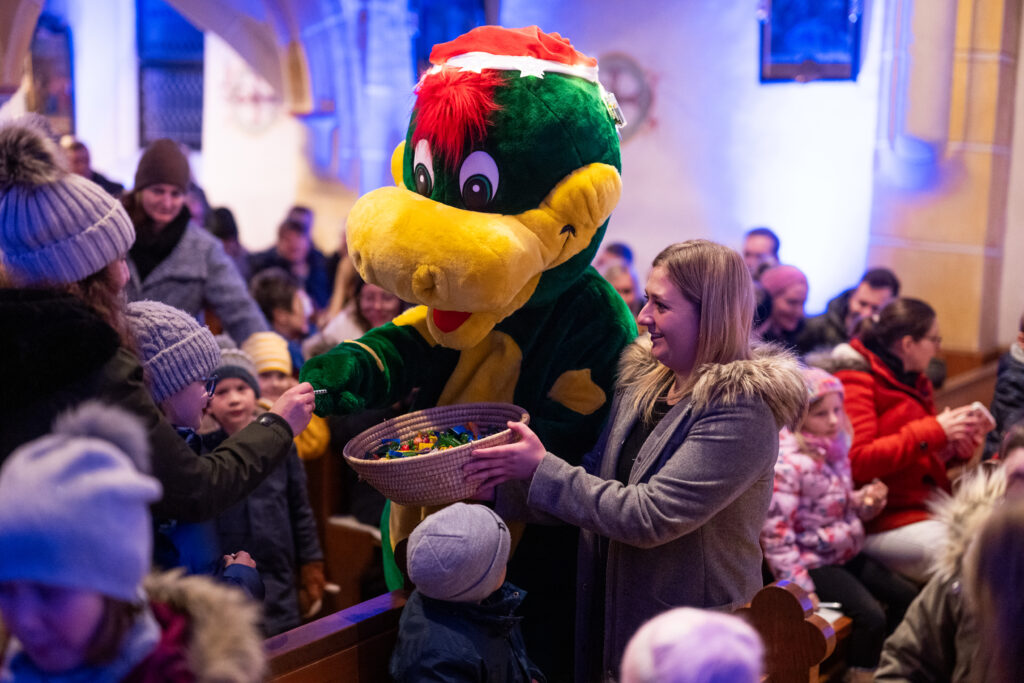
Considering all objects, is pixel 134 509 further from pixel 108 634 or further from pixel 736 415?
pixel 736 415

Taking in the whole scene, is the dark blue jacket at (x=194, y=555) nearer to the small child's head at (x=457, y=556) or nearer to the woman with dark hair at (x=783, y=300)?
the small child's head at (x=457, y=556)

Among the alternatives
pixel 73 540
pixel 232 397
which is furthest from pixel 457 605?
pixel 232 397

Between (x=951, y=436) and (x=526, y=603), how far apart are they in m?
1.83

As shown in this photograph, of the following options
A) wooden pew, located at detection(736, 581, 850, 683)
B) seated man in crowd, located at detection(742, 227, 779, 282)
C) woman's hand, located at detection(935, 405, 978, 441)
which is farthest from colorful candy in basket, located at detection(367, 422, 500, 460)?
seated man in crowd, located at detection(742, 227, 779, 282)

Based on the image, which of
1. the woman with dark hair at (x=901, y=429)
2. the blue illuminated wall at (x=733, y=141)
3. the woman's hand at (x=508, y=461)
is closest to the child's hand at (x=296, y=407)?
the woman's hand at (x=508, y=461)

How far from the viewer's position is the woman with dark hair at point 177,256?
12.4ft

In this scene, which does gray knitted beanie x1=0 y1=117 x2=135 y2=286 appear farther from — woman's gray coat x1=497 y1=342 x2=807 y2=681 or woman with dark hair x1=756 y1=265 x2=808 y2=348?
woman with dark hair x1=756 y1=265 x2=808 y2=348

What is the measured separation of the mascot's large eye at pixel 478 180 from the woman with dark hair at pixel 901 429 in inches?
76.6

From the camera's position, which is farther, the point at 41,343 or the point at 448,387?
the point at 448,387

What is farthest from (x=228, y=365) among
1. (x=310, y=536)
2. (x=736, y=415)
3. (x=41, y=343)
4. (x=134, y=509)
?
(x=134, y=509)

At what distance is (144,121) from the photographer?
→ 12117 millimetres

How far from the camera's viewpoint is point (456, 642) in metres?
1.92

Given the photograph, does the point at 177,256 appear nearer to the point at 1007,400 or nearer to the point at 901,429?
the point at 901,429

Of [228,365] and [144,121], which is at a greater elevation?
[144,121]
